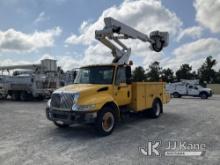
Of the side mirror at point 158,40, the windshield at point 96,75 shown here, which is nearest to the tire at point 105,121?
the windshield at point 96,75

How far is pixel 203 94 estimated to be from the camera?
90.2 feet

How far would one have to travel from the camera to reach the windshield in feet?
29.1

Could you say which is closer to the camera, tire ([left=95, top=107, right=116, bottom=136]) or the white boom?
tire ([left=95, top=107, right=116, bottom=136])

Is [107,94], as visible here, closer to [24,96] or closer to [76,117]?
[76,117]

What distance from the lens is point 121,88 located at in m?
9.22

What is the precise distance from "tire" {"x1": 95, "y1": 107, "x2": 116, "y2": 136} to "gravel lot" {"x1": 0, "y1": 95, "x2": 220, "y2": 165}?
0.73 feet

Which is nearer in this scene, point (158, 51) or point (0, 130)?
point (0, 130)

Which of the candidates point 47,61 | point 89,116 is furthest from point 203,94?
point 89,116

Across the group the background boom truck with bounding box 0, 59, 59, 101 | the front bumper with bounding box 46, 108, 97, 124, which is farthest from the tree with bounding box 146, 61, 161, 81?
the front bumper with bounding box 46, 108, 97, 124

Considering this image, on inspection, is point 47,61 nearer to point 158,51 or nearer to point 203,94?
point 158,51

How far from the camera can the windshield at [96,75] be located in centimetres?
888

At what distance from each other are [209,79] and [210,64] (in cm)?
504

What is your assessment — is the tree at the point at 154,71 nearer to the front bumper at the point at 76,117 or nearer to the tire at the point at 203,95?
the tire at the point at 203,95

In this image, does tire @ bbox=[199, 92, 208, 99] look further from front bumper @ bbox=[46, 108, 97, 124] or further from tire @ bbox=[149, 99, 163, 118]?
front bumper @ bbox=[46, 108, 97, 124]
